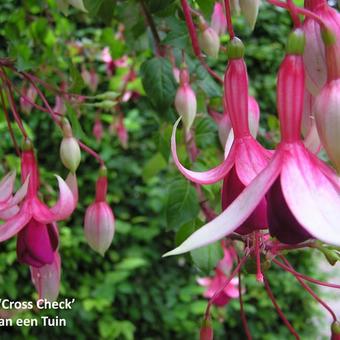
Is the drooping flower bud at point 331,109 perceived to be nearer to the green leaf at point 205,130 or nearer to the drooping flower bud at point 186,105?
the drooping flower bud at point 186,105

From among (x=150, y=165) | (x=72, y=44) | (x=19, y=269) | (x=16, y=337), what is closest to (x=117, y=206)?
(x=19, y=269)

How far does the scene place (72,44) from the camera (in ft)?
5.56

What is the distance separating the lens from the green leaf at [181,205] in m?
0.72

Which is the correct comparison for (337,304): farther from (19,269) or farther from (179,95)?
(179,95)

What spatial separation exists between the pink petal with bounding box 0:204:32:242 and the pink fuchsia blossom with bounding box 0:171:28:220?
0.01 metres

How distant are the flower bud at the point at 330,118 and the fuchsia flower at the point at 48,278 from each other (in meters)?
0.34

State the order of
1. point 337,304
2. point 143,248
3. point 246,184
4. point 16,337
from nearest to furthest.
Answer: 1. point 246,184
2. point 16,337
3. point 143,248
4. point 337,304

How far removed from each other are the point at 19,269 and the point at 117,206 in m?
0.49

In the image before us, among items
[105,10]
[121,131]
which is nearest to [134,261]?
[121,131]

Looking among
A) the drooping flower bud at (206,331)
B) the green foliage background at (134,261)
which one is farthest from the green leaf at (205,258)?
the green foliage background at (134,261)

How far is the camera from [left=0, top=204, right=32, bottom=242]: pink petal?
1.69ft

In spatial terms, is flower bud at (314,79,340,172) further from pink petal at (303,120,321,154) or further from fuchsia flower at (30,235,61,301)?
fuchsia flower at (30,235,61,301)

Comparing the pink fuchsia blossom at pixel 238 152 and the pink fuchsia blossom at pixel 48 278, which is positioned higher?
the pink fuchsia blossom at pixel 238 152

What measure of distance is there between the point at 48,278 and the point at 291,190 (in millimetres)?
343
